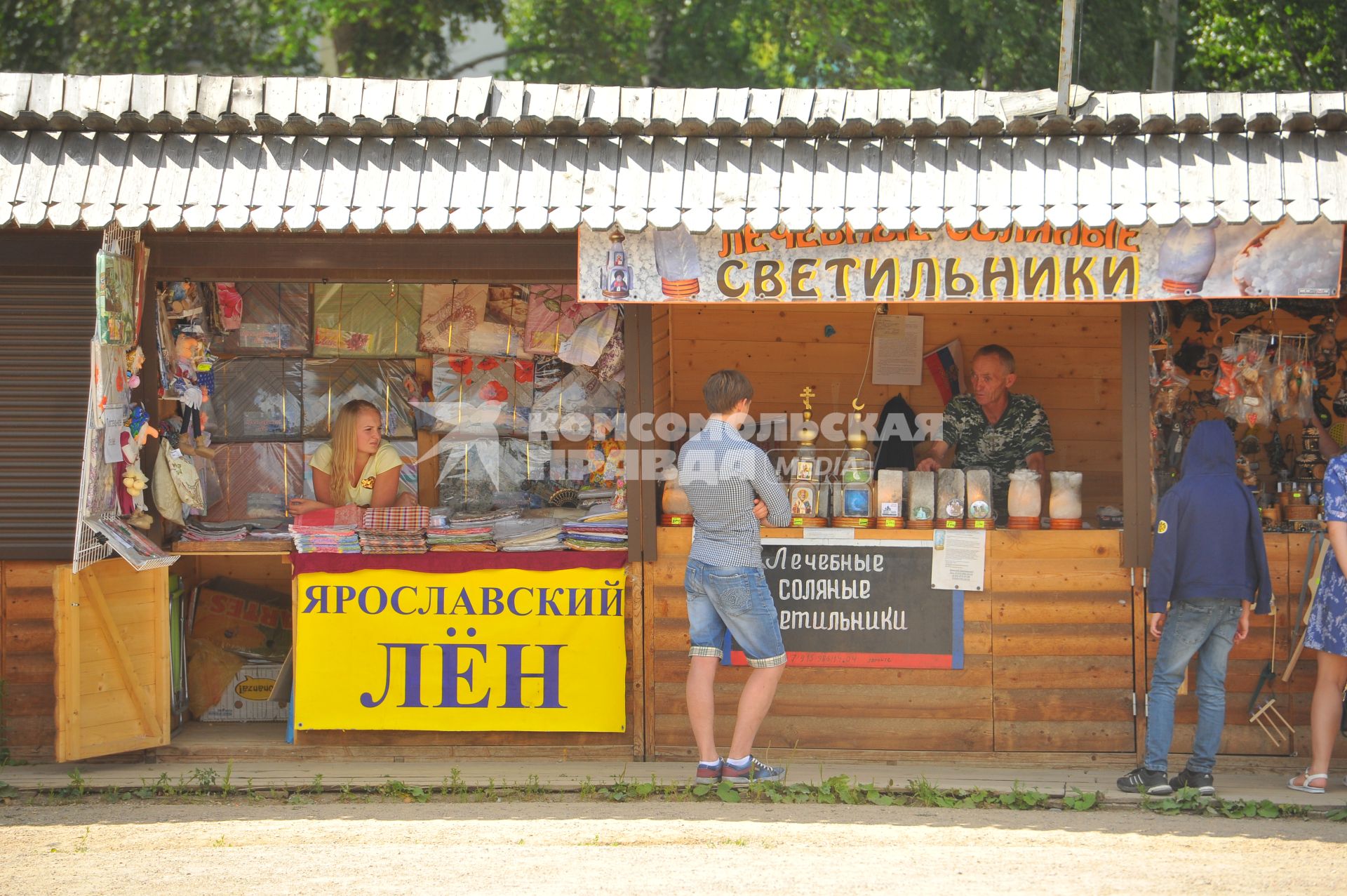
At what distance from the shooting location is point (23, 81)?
636cm

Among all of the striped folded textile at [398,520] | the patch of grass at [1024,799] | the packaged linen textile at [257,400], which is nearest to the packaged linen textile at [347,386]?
the packaged linen textile at [257,400]

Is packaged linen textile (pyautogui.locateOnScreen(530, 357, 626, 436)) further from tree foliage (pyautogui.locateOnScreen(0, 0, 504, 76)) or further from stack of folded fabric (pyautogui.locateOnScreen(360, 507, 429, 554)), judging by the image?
tree foliage (pyautogui.locateOnScreen(0, 0, 504, 76))

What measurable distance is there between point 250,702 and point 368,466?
1.51m

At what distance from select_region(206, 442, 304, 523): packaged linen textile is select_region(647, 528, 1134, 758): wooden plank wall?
2.57m

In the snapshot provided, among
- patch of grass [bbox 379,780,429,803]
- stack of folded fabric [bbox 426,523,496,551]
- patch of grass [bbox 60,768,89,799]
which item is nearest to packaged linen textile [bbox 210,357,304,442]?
stack of folded fabric [bbox 426,523,496,551]

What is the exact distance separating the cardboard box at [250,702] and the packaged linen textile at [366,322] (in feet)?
6.26

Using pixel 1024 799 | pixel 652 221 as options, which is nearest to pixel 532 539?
pixel 652 221

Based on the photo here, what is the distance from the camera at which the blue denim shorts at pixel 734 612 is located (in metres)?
6.04

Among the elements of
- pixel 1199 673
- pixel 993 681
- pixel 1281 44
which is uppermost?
pixel 1281 44

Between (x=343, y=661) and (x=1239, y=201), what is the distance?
4854mm

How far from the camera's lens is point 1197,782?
6.12 meters

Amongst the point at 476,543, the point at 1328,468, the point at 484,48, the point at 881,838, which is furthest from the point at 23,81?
the point at 484,48

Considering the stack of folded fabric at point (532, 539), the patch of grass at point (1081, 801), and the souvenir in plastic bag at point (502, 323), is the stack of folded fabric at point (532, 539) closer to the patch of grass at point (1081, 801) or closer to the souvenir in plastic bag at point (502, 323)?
the souvenir in plastic bag at point (502, 323)

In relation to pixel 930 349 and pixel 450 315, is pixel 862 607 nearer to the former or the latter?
pixel 930 349
